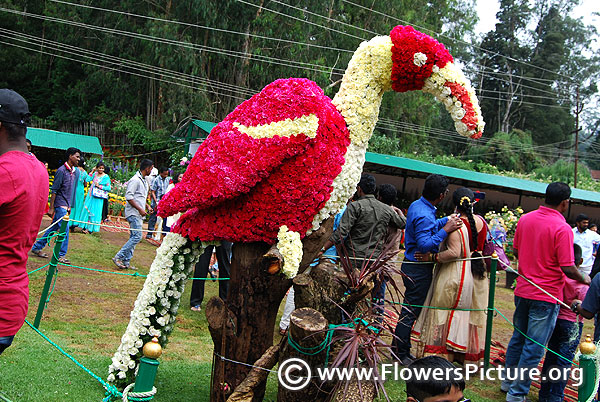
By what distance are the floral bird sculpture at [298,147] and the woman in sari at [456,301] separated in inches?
67.4

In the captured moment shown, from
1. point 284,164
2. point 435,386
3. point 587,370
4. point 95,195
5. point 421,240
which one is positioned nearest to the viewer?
point 435,386

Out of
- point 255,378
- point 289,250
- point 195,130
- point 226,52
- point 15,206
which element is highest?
point 226,52

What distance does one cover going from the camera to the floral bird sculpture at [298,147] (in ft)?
11.3

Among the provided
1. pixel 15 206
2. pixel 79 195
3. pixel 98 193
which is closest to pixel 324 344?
pixel 15 206

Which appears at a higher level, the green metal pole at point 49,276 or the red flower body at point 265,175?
the red flower body at point 265,175

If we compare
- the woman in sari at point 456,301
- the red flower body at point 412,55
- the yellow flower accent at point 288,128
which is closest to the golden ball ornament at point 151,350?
the yellow flower accent at point 288,128

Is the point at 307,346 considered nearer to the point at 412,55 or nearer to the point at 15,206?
the point at 15,206

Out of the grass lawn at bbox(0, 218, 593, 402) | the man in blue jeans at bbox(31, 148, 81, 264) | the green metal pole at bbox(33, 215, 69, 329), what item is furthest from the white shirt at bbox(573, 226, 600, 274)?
the man in blue jeans at bbox(31, 148, 81, 264)

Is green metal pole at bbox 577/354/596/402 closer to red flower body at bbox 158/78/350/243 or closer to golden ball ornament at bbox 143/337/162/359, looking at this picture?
red flower body at bbox 158/78/350/243

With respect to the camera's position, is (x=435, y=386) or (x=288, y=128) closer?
(x=435, y=386)

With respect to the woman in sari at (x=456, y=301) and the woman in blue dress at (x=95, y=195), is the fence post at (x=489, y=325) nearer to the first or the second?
the woman in sari at (x=456, y=301)

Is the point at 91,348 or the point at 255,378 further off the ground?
the point at 255,378

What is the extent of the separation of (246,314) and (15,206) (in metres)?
1.79

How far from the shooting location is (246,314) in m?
3.65
